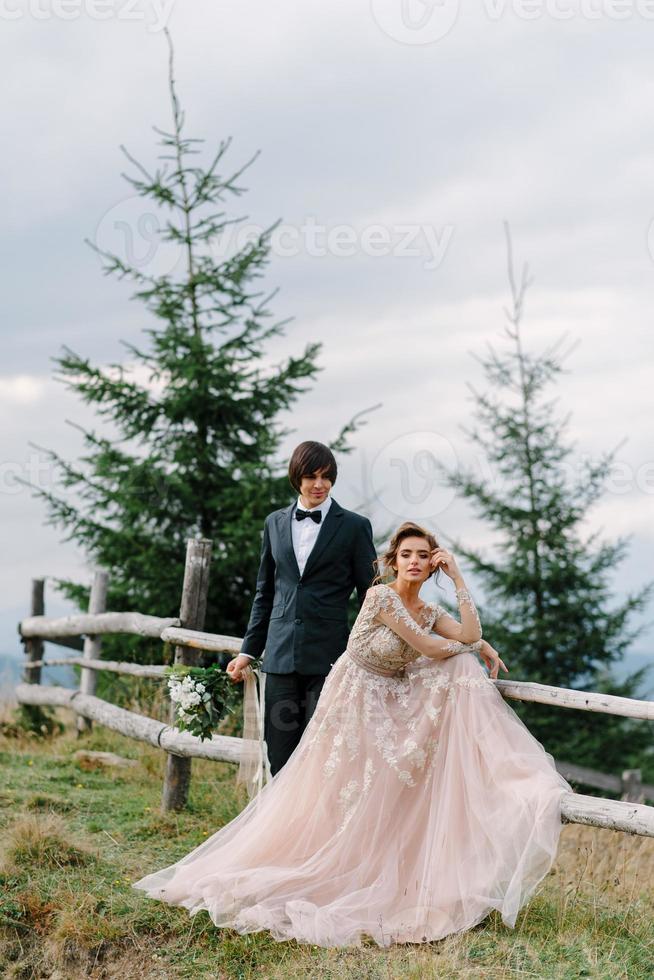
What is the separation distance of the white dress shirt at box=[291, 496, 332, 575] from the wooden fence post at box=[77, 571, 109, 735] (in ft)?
16.9

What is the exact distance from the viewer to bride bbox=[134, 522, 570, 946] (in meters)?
4.39

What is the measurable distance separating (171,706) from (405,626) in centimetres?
446

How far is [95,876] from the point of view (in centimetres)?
543

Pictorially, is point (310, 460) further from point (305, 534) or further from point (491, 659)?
point (491, 659)

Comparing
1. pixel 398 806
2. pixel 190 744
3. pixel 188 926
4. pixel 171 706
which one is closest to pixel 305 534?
pixel 398 806

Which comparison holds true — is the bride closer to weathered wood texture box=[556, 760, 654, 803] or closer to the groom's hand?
the groom's hand

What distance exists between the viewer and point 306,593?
5.30 metres

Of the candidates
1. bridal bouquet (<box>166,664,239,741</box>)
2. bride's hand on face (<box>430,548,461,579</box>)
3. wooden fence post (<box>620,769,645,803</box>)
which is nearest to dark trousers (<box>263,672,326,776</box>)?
bridal bouquet (<box>166,664,239,741</box>)

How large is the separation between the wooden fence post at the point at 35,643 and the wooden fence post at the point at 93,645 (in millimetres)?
1587

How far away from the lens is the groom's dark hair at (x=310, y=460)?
507 centimetres

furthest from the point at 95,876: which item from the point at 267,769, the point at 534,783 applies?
the point at 534,783

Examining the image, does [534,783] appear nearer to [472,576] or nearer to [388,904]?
[388,904]

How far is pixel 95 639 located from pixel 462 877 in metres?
6.36

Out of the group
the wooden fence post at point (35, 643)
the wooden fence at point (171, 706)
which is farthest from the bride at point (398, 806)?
the wooden fence post at point (35, 643)
